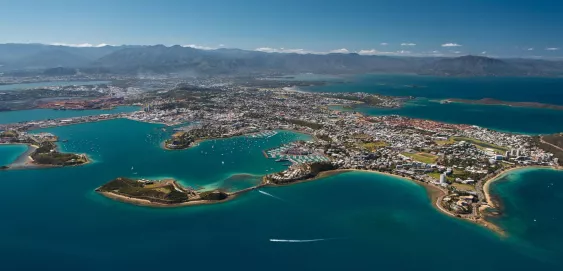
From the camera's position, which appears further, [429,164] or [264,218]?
[429,164]

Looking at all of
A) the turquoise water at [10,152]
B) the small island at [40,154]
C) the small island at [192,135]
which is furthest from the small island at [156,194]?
the turquoise water at [10,152]

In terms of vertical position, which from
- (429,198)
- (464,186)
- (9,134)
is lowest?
(429,198)

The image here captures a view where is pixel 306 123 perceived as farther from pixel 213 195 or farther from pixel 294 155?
pixel 213 195

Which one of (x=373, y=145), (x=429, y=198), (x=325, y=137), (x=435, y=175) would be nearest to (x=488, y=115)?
(x=373, y=145)

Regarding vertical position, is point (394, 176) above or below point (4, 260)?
above

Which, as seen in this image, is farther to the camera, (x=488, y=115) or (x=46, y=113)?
(x=46, y=113)

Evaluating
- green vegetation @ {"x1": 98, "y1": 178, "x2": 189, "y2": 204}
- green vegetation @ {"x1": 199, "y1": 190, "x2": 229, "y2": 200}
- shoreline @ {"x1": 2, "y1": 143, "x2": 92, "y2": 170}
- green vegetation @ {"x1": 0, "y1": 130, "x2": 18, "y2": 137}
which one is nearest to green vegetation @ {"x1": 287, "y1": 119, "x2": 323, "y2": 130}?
green vegetation @ {"x1": 199, "y1": 190, "x2": 229, "y2": 200}

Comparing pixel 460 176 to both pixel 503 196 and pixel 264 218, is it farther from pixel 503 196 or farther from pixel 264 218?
pixel 264 218

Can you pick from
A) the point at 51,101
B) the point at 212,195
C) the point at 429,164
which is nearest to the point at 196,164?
the point at 212,195
